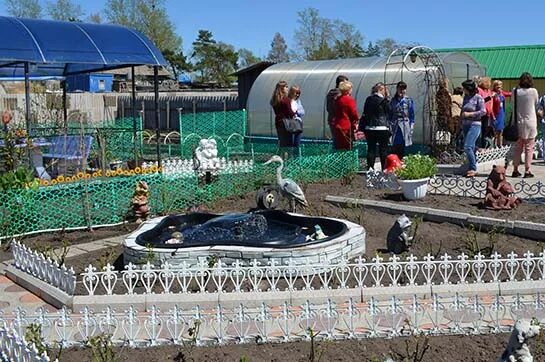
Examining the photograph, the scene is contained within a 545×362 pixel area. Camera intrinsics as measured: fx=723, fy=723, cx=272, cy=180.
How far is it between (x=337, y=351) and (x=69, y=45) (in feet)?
28.2

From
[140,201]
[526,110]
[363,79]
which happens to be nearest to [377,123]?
[526,110]

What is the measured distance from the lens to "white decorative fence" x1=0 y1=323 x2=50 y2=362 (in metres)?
4.38

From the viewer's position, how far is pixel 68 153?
14.1 metres

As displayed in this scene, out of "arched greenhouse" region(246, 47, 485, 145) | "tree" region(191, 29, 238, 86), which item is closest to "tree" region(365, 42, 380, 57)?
"tree" region(191, 29, 238, 86)

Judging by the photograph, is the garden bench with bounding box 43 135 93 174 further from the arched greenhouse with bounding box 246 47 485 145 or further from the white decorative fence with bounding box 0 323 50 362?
the white decorative fence with bounding box 0 323 50 362

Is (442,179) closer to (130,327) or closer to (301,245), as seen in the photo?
(301,245)

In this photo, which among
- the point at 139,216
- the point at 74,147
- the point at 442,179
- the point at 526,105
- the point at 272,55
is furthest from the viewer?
Answer: the point at 272,55

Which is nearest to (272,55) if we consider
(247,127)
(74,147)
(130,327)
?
(247,127)

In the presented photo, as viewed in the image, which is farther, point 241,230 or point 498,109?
point 498,109

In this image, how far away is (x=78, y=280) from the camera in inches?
269

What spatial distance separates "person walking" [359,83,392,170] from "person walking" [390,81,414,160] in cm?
48

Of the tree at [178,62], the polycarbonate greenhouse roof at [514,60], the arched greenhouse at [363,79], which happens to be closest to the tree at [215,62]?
the tree at [178,62]

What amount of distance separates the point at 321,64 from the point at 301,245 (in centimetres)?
1423

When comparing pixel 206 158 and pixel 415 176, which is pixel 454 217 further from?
pixel 206 158
